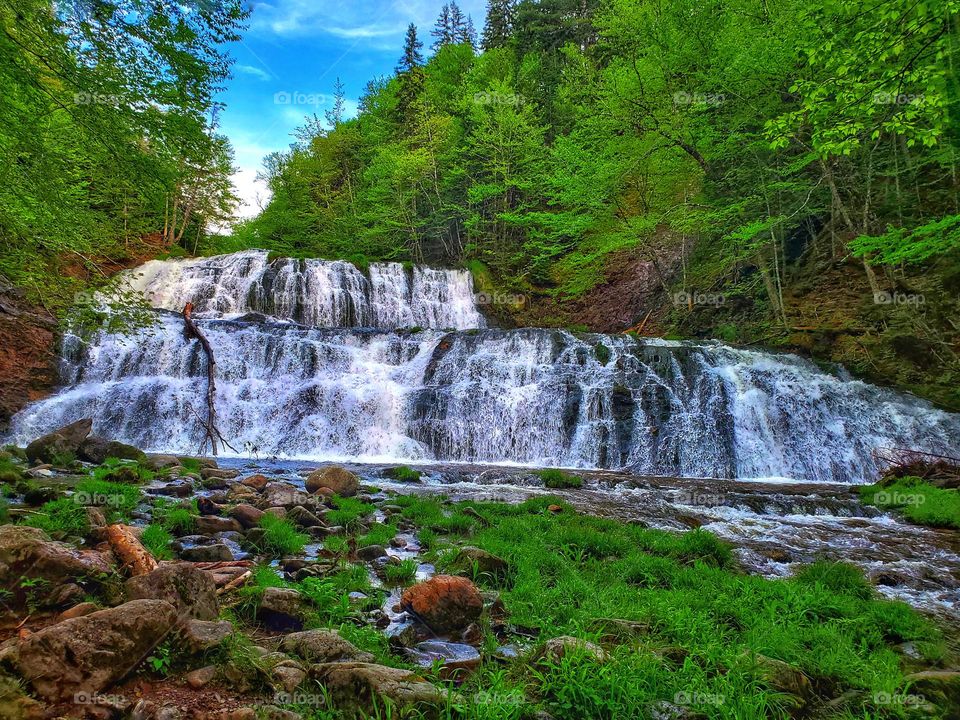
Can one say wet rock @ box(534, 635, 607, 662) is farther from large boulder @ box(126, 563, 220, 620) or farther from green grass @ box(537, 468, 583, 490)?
green grass @ box(537, 468, 583, 490)

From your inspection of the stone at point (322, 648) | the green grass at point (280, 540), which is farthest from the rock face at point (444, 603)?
the green grass at point (280, 540)

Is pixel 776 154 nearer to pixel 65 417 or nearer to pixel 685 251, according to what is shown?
pixel 685 251

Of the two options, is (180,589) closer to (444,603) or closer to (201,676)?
(201,676)

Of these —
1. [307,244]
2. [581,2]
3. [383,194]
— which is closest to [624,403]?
[383,194]

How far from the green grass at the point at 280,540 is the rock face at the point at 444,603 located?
196 cm

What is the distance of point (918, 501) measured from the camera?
29.4 ft

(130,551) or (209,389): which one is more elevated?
(209,389)

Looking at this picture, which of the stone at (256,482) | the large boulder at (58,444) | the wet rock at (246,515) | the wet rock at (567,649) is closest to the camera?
the wet rock at (567,649)

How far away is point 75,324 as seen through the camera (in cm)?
726

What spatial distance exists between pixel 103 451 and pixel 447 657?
1053 centimetres

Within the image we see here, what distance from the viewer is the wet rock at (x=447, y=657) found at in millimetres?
3203

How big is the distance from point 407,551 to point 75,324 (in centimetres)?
617

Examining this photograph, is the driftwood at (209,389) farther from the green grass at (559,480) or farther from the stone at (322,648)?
the stone at (322,648)

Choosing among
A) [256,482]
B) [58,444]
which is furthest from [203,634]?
[58,444]
